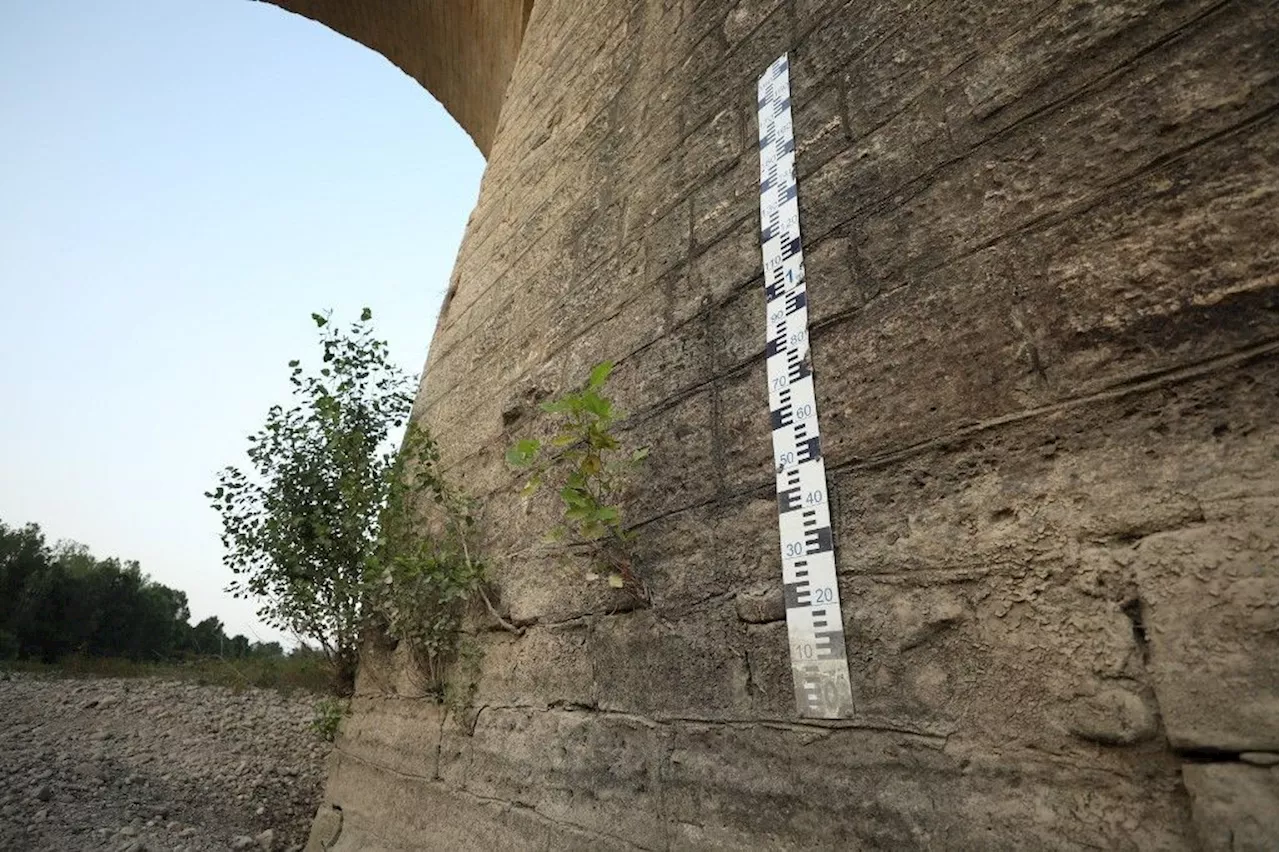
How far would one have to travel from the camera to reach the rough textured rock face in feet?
2.90

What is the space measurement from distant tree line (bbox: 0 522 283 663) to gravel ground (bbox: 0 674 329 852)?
9.04 meters

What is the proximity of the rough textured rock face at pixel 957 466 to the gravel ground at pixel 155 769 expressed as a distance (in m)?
2.13

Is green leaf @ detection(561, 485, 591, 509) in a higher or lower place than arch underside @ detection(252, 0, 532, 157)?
lower

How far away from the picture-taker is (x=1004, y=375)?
1.13 metres

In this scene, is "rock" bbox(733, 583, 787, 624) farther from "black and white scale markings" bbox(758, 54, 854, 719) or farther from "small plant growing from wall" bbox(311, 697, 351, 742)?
"small plant growing from wall" bbox(311, 697, 351, 742)

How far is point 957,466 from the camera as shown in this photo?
3.78ft

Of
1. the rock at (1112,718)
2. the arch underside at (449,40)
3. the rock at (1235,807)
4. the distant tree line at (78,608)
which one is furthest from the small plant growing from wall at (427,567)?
the distant tree line at (78,608)

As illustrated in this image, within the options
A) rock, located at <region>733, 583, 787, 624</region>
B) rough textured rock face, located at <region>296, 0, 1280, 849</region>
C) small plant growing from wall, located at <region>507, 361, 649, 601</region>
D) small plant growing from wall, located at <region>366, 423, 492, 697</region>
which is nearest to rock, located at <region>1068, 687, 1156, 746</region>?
rough textured rock face, located at <region>296, 0, 1280, 849</region>

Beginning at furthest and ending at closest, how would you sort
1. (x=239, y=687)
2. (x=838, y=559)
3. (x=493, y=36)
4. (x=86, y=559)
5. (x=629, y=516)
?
1. (x=86, y=559)
2. (x=239, y=687)
3. (x=493, y=36)
4. (x=629, y=516)
5. (x=838, y=559)

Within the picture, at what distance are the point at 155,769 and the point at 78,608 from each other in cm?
2400

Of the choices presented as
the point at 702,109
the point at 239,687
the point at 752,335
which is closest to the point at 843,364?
the point at 752,335

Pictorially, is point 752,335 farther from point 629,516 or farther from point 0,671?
point 0,671

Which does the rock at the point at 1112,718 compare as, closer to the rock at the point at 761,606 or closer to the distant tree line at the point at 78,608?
the rock at the point at 761,606

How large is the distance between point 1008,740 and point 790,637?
0.41 meters
